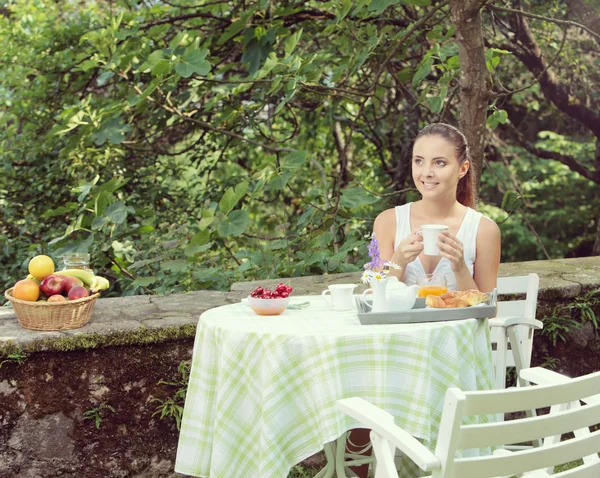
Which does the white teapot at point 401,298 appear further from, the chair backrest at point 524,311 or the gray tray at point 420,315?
the chair backrest at point 524,311

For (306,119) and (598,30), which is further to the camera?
(306,119)

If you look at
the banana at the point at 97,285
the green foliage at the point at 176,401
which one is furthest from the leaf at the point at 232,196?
the green foliage at the point at 176,401

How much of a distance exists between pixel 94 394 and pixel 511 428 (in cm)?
214

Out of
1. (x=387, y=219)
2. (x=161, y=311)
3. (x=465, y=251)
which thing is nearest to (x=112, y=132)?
(x=161, y=311)

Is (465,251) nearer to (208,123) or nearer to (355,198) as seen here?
(355,198)

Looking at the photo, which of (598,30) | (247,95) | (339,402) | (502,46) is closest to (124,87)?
(247,95)

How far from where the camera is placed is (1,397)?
3373 millimetres

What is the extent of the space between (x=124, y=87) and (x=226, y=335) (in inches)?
177

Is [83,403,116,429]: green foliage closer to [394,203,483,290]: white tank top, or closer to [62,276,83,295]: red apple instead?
[62,276,83,295]: red apple

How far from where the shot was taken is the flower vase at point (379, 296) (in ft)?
8.82

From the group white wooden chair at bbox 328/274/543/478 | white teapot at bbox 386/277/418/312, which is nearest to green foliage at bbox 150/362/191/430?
white wooden chair at bbox 328/274/543/478

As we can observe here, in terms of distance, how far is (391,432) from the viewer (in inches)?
75.7

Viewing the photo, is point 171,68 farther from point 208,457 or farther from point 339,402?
point 339,402

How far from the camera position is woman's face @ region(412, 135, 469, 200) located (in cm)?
317
